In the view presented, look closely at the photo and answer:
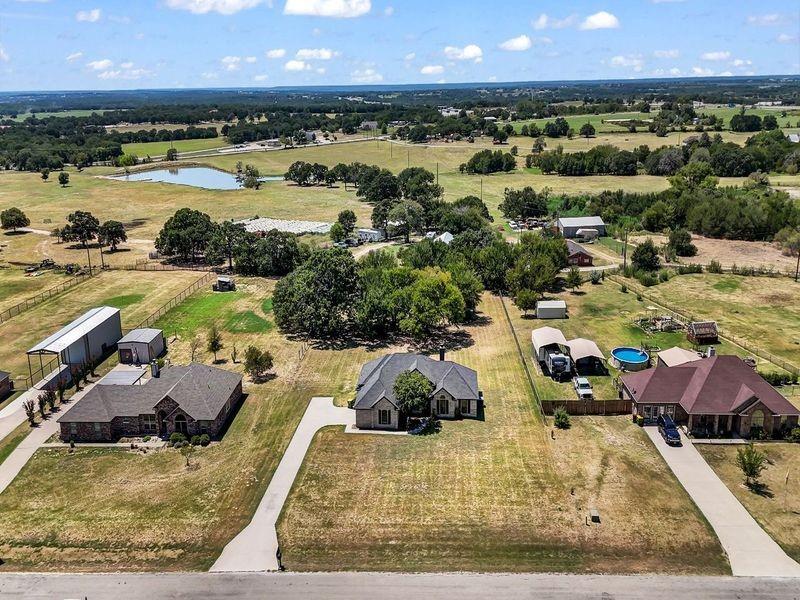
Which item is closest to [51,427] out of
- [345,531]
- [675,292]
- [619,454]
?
[345,531]

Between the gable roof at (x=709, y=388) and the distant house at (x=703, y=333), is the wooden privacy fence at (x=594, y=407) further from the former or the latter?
the distant house at (x=703, y=333)

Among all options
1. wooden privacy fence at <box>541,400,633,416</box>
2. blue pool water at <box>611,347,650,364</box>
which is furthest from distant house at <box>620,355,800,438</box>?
blue pool water at <box>611,347,650,364</box>

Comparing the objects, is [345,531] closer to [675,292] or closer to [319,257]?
[319,257]

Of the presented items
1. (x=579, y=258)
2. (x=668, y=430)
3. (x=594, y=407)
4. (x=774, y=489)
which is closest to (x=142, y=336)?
(x=594, y=407)

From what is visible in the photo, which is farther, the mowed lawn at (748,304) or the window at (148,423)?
the mowed lawn at (748,304)

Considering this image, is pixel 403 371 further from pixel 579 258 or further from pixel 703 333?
pixel 579 258

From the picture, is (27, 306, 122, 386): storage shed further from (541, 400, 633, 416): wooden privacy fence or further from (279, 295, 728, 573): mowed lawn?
(541, 400, 633, 416): wooden privacy fence

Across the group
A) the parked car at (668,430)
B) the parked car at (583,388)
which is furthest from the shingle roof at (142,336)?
the parked car at (668,430)
